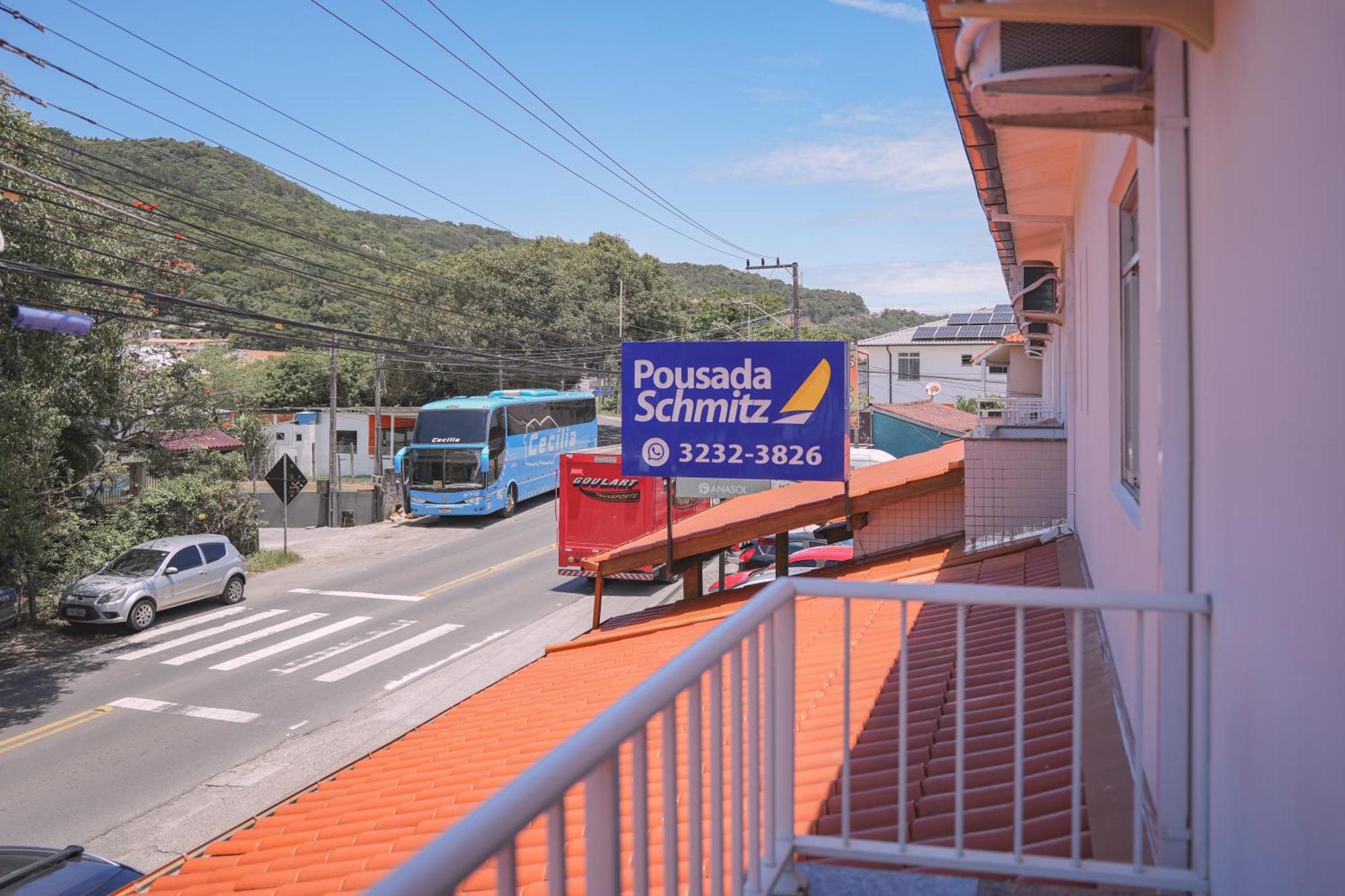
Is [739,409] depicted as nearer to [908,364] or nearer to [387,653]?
[387,653]

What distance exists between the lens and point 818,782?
12.3 feet

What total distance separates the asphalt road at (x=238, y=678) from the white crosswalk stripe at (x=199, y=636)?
0.16 feet

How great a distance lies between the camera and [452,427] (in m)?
29.8

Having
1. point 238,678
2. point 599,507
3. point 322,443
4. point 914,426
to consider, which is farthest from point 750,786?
point 322,443

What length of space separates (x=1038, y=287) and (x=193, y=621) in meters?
16.6

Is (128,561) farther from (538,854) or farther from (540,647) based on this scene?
(538,854)

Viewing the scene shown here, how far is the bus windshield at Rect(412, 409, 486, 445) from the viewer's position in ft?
97.2

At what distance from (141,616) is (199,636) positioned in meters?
1.25

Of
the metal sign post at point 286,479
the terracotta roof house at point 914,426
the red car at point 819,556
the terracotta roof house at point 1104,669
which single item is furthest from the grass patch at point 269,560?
the terracotta roof house at point 1104,669

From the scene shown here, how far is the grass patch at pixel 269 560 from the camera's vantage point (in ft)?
79.9

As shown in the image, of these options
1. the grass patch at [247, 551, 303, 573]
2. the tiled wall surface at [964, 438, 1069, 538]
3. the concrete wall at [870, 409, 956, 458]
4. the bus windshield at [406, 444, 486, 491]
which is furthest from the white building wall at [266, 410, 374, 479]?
the tiled wall surface at [964, 438, 1069, 538]

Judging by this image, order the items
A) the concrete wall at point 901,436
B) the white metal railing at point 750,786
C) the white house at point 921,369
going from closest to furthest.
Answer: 1. the white metal railing at point 750,786
2. the concrete wall at point 901,436
3. the white house at point 921,369

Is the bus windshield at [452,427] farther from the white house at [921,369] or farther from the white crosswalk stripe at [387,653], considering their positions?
the white house at [921,369]

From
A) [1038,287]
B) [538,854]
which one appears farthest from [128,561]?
[538,854]
